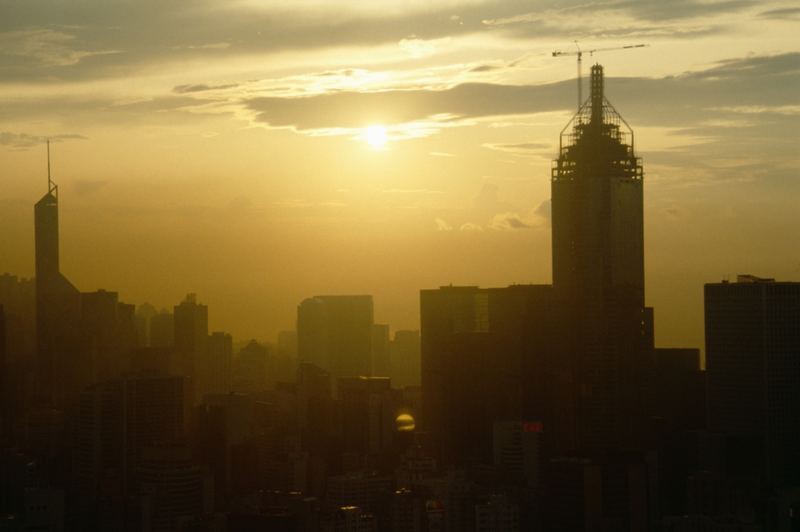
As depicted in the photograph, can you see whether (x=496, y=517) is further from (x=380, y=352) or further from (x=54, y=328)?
(x=380, y=352)

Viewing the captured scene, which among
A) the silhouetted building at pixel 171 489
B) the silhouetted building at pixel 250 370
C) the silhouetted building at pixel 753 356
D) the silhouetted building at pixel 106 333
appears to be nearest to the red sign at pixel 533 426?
the silhouetted building at pixel 753 356

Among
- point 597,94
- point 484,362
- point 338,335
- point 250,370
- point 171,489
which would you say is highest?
point 597,94

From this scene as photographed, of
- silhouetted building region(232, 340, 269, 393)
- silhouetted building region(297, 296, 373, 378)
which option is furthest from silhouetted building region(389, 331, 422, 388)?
silhouetted building region(232, 340, 269, 393)

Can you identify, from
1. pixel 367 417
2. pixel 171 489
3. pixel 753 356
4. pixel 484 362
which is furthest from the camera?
pixel 484 362

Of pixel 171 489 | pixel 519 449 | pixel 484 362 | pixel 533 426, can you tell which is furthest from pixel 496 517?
pixel 484 362

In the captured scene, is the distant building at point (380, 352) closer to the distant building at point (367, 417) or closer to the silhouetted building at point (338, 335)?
the silhouetted building at point (338, 335)

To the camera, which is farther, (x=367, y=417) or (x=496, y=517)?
(x=367, y=417)

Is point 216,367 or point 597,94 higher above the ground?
point 597,94

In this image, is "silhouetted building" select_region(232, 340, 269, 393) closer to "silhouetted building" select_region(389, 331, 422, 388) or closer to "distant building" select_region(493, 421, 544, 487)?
"silhouetted building" select_region(389, 331, 422, 388)
